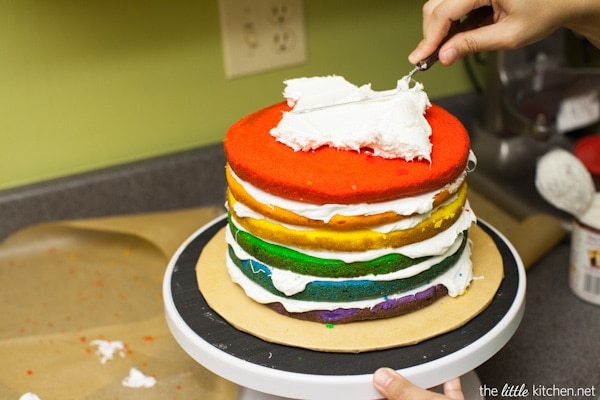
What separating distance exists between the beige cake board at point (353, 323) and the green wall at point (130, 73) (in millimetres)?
466

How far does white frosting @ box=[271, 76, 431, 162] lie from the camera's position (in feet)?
2.37

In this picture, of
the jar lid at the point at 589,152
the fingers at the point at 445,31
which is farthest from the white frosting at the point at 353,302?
the jar lid at the point at 589,152

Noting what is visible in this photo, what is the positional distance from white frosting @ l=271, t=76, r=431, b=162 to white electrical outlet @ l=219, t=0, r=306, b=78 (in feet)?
1.45

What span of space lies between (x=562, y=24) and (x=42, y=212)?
82cm

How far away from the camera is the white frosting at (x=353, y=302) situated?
75 centimetres

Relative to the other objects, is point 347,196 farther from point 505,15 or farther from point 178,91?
point 178,91

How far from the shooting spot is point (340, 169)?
0.72 meters

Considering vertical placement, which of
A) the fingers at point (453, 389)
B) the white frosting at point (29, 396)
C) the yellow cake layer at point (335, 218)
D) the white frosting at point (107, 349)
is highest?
the yellow cake layer at point (335, 218)

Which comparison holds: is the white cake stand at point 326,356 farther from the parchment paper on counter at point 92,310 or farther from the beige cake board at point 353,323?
the parchment paper on counter at point 92,310

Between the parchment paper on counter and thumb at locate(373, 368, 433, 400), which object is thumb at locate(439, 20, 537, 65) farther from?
the parchment paper on counter

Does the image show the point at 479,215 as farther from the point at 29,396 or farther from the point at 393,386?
the point at 29,396

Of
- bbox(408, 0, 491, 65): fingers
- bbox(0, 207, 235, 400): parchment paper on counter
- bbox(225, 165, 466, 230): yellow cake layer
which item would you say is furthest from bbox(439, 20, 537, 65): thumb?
bbox(0, 207, 235, 400): parchment paper on counter

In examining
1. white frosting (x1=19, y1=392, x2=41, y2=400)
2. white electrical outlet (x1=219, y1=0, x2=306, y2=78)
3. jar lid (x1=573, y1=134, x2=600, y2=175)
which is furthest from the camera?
white electrical outlet (x1=219, y1=0, x2=306, y2=78)

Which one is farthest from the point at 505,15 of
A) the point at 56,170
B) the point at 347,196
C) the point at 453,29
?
the point at 56,170
